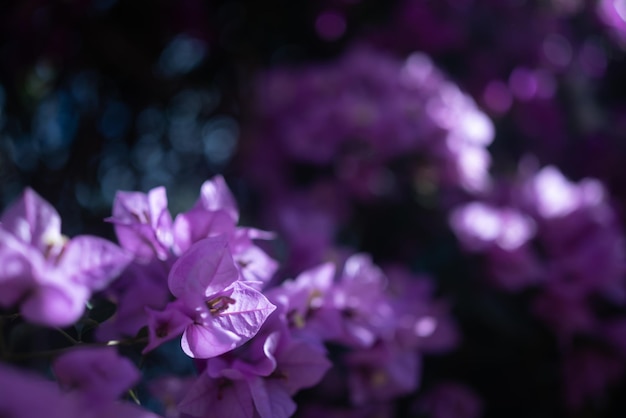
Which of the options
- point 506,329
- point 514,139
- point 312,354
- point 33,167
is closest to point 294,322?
point 312,354

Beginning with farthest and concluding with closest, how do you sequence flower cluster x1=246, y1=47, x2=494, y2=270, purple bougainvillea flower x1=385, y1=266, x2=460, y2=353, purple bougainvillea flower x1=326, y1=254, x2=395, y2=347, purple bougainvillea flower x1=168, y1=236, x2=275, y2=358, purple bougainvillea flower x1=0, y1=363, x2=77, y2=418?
flower cluster x1=246, y1=47, x2=494, y2=270 < purple bougainvillea flower x1=385, y1=266, x2=460, y2=353 < purple bougainvillea flower x1=326, y1=254, x2=395, y2=347 < purple bougainvillea flower x1=168, y1=236, x2=275, y2=358 < purple bougainvillea flower x1=0, y1=363, x2=77, y2=418

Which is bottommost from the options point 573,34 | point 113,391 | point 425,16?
point 573,34

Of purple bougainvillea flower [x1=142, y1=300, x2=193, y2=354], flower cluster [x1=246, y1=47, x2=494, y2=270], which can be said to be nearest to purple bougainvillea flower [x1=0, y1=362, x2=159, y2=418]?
purple bougainvillea flower [x1=142, y1=300, x2=193, y2=354]

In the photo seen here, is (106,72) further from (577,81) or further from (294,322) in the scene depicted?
(577,81)

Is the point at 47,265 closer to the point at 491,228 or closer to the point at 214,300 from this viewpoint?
the point at 214,300

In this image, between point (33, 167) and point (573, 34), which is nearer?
point (33, 167)

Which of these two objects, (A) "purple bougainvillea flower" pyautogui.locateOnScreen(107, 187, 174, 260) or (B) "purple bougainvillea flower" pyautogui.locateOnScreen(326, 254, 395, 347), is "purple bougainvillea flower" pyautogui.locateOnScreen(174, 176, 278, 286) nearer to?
(A) "purple bougainvillea flower" pyautogui.locateOnScreen(107, 187, 174, 260)
